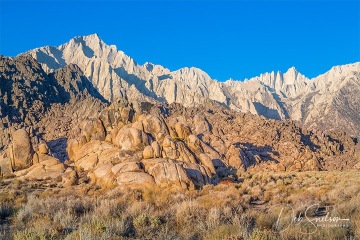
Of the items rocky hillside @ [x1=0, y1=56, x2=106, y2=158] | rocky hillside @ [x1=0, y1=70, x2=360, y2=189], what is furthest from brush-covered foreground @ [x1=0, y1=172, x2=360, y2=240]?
rocky hillside @ [x1=0, y1=56, x2=106, y2=158]

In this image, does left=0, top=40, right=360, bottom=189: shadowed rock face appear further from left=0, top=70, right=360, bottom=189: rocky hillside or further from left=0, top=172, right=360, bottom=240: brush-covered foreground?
left=0, top=172, right=360, bottom=240: brush-covered foreground

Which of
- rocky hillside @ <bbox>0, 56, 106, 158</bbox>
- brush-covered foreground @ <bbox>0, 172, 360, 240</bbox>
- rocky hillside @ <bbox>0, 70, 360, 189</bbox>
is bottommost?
brush-covered foreground @ <bbox>0, 172, 360, 240</bbox>

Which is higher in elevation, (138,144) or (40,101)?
(40,101)

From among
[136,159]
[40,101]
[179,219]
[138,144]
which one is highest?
[40,101]

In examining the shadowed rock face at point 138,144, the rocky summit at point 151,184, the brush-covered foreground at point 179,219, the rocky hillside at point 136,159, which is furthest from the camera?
the shadowed rock face at point 138,144

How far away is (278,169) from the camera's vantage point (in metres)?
39.0

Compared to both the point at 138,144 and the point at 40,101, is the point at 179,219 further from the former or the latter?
the point at 40,101

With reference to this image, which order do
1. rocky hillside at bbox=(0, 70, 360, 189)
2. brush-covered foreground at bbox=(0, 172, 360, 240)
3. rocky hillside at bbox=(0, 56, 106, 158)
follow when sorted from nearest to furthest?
1. brush-covered foreground at bbox=(0, 172, 360, 240)
2. rocky hillside at bbox=(0, 70, 360, 189)
3. rocky hillside at bbox=(0, 56, 106, 158)

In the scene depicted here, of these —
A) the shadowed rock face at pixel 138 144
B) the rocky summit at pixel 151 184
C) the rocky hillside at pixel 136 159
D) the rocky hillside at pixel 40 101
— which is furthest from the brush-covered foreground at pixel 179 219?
the rocky hillside at pixel 40 101

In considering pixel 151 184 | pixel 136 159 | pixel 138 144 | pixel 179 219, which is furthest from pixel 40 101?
pixel 179 219

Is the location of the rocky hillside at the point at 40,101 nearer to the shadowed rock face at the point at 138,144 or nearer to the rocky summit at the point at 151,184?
the shadowed rock face at the point at 138,144

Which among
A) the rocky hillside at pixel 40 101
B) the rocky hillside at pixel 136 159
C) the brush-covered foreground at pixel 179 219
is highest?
the rocky hillside at pixel 40 101

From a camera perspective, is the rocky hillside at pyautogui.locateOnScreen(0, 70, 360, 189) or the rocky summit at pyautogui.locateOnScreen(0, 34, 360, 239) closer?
the rocky summit at pyautogui.locateOnScreen(0, 34, 360, 239)

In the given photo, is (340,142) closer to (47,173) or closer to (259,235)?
(47,173)
